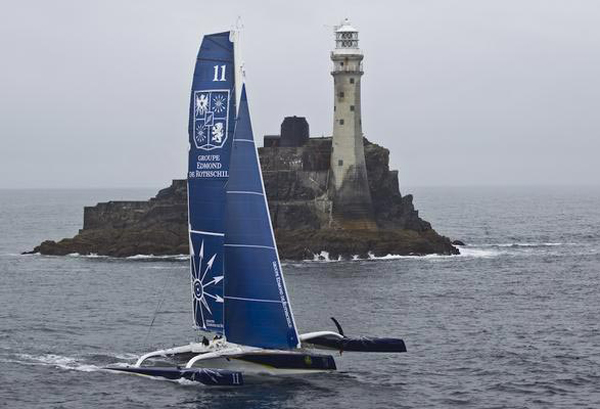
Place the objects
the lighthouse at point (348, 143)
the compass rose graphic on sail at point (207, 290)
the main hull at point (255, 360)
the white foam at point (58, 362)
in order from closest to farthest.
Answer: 1. the main hull at point (255, 360)
2. the compass rose graphic on sail at point (207, 290)
3. the white foam at point (58, 362)
4. the lighthouse at point (348, 143)

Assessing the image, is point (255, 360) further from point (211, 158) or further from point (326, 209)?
point (326, 209)

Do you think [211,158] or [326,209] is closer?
[211,158]

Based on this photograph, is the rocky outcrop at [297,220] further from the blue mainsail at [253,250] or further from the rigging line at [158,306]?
the blue mainsail at [253,250]

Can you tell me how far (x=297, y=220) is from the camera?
8038 centimetres

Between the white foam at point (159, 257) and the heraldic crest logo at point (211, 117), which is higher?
the heraldic crest logo at point (211, 117)

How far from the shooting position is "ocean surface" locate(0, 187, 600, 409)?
1312 inches

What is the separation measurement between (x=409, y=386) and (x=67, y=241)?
173 ft

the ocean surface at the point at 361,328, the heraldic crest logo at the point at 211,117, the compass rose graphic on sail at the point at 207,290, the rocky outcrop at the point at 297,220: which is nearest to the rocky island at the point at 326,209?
the rocky outcrop at the point at 297,220

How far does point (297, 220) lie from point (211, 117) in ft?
149

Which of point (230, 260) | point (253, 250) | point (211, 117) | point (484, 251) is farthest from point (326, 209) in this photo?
point (253, 250)

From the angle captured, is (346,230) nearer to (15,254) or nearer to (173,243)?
(173,243)

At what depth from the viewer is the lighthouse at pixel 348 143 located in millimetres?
80375

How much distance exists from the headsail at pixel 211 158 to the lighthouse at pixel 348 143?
44858 millimetres

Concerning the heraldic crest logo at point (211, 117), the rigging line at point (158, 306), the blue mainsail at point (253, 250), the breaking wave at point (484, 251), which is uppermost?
the heraldic crest logo at point (211, 117)
